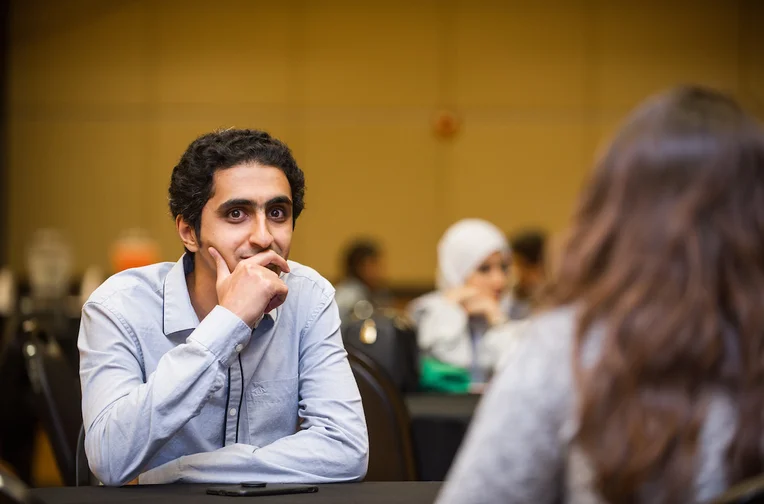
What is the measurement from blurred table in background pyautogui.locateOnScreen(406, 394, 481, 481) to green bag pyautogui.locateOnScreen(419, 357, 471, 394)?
0.71m

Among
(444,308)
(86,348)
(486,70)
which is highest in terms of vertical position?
(486,70)

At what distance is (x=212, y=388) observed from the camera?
1671 mm

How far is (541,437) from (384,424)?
51.5 inches

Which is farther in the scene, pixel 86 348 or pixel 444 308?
pixel 444 308

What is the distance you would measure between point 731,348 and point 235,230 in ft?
3.56

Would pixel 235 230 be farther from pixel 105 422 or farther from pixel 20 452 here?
pixel 20 452

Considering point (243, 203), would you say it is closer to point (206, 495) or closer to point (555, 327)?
point (206, 495)

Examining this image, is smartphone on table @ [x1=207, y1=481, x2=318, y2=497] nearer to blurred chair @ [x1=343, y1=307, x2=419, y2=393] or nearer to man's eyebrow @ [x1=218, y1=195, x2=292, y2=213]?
man's eyebrow @ [x1=218, y1=195, x2=292, y2=213]

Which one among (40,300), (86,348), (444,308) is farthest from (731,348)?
(40,300)

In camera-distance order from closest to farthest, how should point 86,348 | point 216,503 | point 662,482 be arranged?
1. point 662,482
2. point 216,503
3. point 86,348

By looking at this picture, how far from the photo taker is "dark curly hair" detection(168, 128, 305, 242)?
1903mm

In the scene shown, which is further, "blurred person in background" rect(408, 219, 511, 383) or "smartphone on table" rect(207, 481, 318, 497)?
→ "blurred person in background" rect(408, 219, 511, 383)

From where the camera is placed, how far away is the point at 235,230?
188 centimetres

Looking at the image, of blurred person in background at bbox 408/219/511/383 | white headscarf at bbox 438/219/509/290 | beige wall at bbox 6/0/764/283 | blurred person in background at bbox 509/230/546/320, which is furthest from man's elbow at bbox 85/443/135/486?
beige wall at bbox 6/0/764/283
